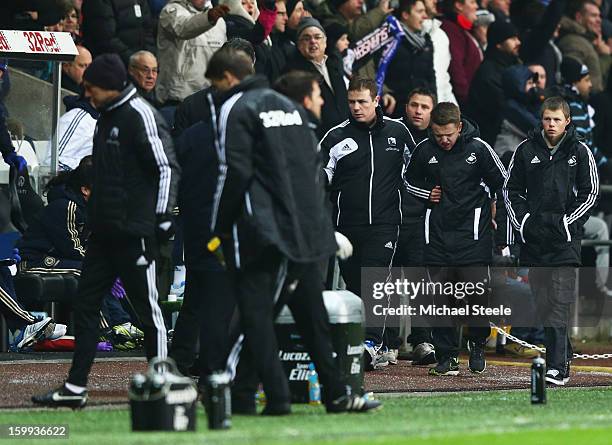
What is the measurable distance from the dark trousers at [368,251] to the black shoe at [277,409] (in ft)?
15.4

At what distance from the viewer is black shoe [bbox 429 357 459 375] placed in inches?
559

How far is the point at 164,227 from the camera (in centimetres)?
1037

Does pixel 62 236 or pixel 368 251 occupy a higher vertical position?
pixel 62 236

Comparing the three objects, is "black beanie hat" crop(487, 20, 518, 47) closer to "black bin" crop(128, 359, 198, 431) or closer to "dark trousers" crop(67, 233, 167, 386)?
"dark trousers" crop(67, 233, 167, 386)

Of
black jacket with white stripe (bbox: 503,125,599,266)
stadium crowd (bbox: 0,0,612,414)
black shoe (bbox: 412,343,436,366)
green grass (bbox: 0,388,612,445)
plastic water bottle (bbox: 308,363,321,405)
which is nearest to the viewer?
green grass (bbox: 0,388,612,445)

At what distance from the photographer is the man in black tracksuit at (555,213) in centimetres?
1331

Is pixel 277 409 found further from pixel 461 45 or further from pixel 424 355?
pixel 461 45

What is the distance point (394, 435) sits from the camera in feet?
29.1

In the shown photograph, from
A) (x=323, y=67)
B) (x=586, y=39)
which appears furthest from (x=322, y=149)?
(x=586, y=39)

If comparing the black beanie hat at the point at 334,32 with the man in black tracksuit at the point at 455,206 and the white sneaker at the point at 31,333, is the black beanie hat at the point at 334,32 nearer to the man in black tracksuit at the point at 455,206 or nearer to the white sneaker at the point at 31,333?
the man in black tracksuit at the point at 455,206

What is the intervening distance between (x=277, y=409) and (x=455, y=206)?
4906 millimetres

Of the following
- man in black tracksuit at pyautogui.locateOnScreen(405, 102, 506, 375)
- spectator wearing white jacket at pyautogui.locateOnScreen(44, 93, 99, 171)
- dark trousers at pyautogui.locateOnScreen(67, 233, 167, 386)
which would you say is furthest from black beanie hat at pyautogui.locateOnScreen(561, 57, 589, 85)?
dark trousers at pyautogui.locateOnScreen(67, 233, 167, 386)

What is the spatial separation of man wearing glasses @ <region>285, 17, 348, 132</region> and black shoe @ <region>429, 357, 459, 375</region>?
11.6 ft

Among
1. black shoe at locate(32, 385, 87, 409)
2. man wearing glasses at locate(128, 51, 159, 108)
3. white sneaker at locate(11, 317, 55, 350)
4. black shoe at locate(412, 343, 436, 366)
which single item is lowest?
black shoe at locate(32, 385, 87, 409)
